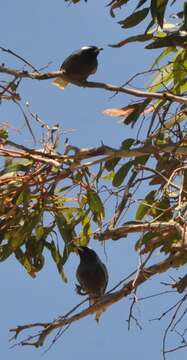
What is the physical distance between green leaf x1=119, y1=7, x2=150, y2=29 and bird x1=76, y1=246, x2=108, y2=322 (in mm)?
1021

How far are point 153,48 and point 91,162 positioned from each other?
19.2 inches

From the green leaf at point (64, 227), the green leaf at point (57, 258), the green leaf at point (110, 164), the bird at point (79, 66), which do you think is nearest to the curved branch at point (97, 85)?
the bird at point (79, 66)

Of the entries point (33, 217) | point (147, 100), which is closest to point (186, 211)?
point (147, 100)

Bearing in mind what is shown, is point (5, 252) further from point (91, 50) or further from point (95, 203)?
point (91, 50)

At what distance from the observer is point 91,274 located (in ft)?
12.2

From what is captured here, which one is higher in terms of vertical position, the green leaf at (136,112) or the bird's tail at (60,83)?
the bird's tail at (60,83)

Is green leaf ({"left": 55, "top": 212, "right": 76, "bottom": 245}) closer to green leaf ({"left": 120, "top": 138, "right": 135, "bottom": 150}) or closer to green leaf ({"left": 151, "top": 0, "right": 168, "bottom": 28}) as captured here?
green leaf ({"left": 120, "top": 138, "right": 135, "bottom": 150})

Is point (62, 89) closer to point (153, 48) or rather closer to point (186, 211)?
point (153, 48)

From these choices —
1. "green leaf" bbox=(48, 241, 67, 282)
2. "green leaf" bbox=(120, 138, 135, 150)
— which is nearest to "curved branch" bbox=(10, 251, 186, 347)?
"green leaf" bbox=(120, 138, 135, 150)

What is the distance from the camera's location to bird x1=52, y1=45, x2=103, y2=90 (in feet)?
10.5

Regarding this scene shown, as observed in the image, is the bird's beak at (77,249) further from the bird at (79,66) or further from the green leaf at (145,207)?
the bird at (79,66)

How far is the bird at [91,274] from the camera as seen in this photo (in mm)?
3654

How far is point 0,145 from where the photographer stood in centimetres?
323

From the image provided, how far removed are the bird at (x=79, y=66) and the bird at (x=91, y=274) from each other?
80 centimetres
